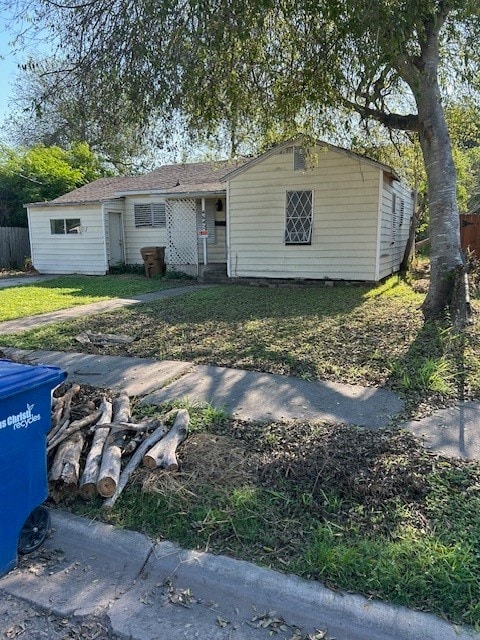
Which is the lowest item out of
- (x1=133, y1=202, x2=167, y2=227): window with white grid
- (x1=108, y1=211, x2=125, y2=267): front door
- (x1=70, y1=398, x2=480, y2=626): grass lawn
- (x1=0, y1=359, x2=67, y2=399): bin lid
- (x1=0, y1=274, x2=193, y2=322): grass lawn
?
(x1=70, y1=398, x2=480, y2=626): grass lawn

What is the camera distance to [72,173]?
22953 mm

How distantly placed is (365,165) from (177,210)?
668 centimetres

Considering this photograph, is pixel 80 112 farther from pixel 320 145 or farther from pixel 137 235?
pixel 137 235

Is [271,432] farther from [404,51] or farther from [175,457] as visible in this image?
[404,51]

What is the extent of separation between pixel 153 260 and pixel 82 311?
659 centimetres

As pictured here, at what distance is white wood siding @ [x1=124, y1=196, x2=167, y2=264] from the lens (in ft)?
54.3

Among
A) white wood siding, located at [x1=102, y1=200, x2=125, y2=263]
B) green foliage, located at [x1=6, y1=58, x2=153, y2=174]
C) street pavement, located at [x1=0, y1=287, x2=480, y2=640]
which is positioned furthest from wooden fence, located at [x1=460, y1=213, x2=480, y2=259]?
street pavement, located at [x1=0, y1=287, x2=480, y2=640]

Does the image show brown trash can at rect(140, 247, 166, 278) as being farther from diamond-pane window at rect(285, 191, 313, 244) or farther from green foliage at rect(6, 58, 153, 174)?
green foliage at rect(6, 58, 153, 174)

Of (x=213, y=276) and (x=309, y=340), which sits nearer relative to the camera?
(x=309, y=340)

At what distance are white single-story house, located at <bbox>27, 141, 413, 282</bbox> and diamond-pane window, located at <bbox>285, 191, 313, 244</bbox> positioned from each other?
3 cm

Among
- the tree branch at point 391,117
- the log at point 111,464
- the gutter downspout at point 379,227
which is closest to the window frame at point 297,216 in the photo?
the gutter downspout at point 379,227

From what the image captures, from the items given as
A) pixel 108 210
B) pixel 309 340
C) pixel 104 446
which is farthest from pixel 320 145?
pixel 104 446

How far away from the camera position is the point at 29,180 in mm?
21359

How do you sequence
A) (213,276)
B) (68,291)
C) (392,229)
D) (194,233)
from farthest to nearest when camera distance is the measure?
(194,233)
(213,276)
(392,229)
(68,291)
